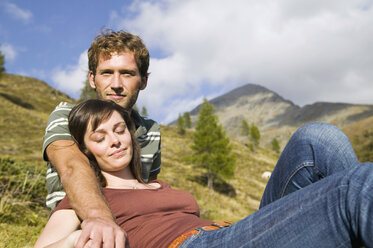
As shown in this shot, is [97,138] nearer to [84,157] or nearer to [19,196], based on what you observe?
[84,157]

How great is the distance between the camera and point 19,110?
49.6m

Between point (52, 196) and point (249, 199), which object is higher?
point (52, 196)

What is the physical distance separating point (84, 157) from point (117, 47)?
5.08ft

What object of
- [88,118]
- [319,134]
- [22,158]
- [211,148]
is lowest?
[211,148]

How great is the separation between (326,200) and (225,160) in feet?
102

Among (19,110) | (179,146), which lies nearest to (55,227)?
(179,146)

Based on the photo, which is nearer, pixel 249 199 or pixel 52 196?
pixel 52 196

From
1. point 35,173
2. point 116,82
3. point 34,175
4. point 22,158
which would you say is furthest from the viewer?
point 22,158

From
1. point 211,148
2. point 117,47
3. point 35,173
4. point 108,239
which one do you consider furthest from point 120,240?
point 211,148

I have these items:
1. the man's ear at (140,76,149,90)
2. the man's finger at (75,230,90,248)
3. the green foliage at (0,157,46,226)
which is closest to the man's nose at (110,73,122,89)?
the man's ear at (140,76,149,90)

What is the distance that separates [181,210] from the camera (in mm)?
2574

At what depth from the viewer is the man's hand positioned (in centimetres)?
173

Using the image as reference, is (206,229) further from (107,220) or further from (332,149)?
(332,149)

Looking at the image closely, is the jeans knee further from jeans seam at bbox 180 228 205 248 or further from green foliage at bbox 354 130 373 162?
green foliage at bbox 354 130 373 162
